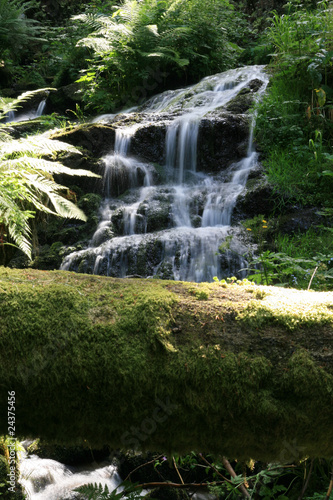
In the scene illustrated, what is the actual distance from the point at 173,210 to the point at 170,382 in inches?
209

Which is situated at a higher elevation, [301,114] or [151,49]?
[151,49]

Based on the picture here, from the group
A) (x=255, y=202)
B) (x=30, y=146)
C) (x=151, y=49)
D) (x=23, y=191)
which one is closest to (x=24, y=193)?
(x=23, y=191)

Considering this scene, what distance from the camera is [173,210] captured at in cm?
663

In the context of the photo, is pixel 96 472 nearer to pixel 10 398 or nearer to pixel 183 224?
pixel 10 398

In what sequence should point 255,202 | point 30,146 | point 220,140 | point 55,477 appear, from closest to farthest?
1. point 55,477
2. point 30,146
3. point 255,202
4. point 220,140

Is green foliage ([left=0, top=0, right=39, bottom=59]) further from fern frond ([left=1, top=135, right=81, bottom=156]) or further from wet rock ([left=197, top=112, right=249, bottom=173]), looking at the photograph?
fern frond ([left=1, top=135, right=81, bottom=156])

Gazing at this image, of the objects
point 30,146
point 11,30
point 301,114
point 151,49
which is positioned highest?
point 11,30

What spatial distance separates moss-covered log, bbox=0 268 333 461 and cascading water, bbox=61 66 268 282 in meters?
3.34

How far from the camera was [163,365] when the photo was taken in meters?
1.46

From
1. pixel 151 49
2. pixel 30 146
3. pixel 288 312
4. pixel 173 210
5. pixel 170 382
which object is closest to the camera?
pixel 170 382

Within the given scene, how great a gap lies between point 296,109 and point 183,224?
9.19 ft

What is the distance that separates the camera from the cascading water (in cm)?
561

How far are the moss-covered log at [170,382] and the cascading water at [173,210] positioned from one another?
3339 millimetres

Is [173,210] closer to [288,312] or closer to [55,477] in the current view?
[55,477]
